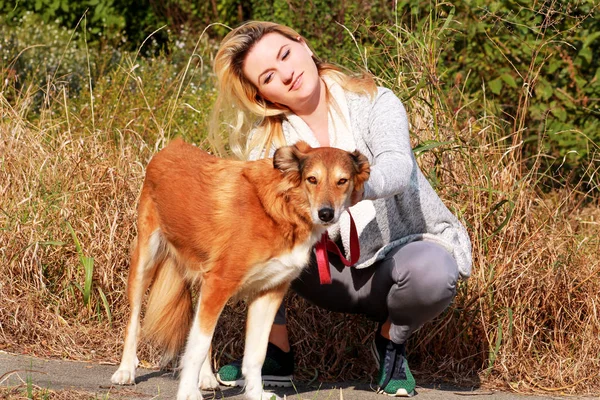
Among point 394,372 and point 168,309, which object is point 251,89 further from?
point 394,372

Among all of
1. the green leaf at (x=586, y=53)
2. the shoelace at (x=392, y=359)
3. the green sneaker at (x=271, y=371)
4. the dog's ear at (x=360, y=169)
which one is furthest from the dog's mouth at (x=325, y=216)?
the green leaf at (x=586, y=53)

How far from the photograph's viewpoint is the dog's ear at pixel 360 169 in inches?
136

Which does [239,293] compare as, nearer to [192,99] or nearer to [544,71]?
[192,99]

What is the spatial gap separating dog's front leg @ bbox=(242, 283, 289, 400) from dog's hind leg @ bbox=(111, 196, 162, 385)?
0.58 metres

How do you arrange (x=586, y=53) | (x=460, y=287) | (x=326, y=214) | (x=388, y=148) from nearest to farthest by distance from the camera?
(x=326, y=214) → (x=388, y=148) → (x=460, y=287) → (x=586, y=53)

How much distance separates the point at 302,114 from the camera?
425 centimetres

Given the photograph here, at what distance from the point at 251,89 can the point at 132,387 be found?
1.54 meters

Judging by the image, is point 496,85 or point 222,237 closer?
point 222,237

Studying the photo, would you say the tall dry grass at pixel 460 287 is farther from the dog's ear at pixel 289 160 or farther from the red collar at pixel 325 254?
the dog's ear at pixel 289 160

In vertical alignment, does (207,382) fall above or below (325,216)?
below

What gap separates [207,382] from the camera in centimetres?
407

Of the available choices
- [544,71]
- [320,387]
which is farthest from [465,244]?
[544,71]

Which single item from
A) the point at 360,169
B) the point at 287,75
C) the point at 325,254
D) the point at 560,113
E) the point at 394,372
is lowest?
the point at 394,372

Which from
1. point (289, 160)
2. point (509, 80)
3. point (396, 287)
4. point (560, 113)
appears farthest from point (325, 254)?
point (560, 113)
